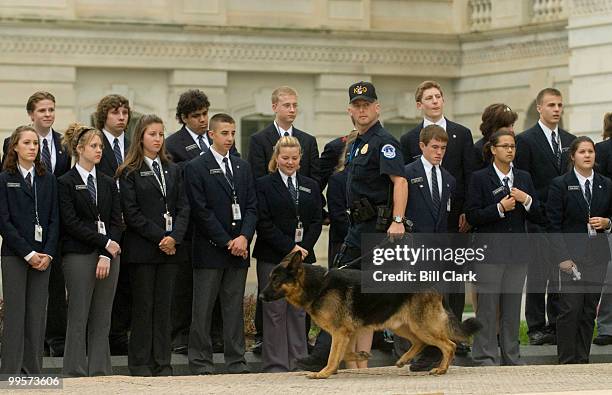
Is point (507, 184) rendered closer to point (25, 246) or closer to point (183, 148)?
point (183, 148)

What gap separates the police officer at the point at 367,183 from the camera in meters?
14.1

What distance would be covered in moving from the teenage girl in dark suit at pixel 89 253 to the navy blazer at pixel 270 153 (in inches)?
73.4

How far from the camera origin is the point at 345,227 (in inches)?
619

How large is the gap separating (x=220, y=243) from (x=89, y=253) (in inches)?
45.7

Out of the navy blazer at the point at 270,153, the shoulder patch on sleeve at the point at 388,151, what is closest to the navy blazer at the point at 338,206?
the navy blazer at the point at 270,153

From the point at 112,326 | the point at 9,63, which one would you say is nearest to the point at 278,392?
the point at 112,326

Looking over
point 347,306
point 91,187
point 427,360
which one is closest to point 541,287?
point 427,360

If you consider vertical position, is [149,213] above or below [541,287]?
above

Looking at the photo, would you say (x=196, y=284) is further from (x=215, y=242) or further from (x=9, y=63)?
(x=9, y=63)

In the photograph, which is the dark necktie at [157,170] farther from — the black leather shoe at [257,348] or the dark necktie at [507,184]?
the dark necktie at [507,184]

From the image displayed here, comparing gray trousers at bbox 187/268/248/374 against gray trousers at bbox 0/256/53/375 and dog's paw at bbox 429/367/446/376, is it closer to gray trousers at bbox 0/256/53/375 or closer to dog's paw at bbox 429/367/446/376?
gray trousers at bbox 0/256/53/375

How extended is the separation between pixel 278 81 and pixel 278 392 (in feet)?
60.4

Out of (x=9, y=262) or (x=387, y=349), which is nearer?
(x=9, y=262)

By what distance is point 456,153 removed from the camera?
16.0 metres
